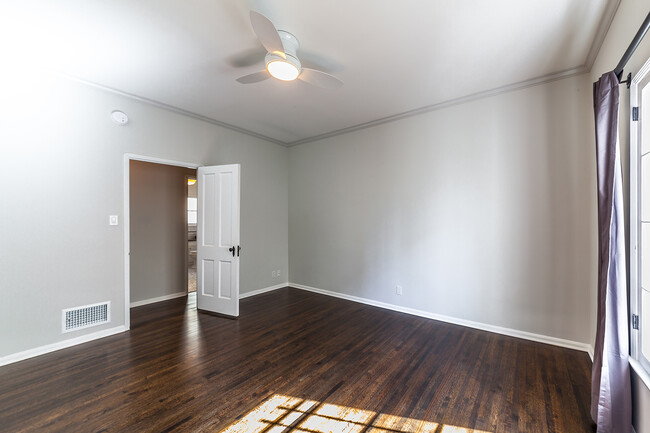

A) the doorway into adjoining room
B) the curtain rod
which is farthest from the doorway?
the curtain rod

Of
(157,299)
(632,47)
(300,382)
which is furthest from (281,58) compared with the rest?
(157,299)

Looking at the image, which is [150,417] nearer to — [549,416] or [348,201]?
[549,416]

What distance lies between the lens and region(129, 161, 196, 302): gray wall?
426cm

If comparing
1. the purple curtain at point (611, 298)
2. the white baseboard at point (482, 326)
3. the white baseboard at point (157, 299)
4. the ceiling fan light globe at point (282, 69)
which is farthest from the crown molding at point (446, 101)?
the white baseboard at point (157, 299)

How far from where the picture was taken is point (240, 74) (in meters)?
2.87

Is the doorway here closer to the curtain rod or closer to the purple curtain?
the purple curtain

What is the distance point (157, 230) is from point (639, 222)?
566cm

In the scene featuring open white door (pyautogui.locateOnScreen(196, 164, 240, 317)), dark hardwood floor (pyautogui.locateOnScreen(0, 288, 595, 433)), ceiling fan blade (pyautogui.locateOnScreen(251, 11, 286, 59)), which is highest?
ceiling fan blade (pyautogui.locateOnScreen(251, 11, 286, 59))

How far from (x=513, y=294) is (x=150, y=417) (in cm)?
367

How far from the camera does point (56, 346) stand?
2.79 metres

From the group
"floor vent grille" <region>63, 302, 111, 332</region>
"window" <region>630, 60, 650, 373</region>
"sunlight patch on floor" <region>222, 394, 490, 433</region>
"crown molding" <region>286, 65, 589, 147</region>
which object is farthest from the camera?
"floor vent grille" <region>63, 302, 111, 332</region>

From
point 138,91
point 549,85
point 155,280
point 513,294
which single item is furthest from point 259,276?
point 549,85

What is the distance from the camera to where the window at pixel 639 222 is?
1642 mm

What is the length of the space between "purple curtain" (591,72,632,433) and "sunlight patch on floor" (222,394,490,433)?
0.83m
